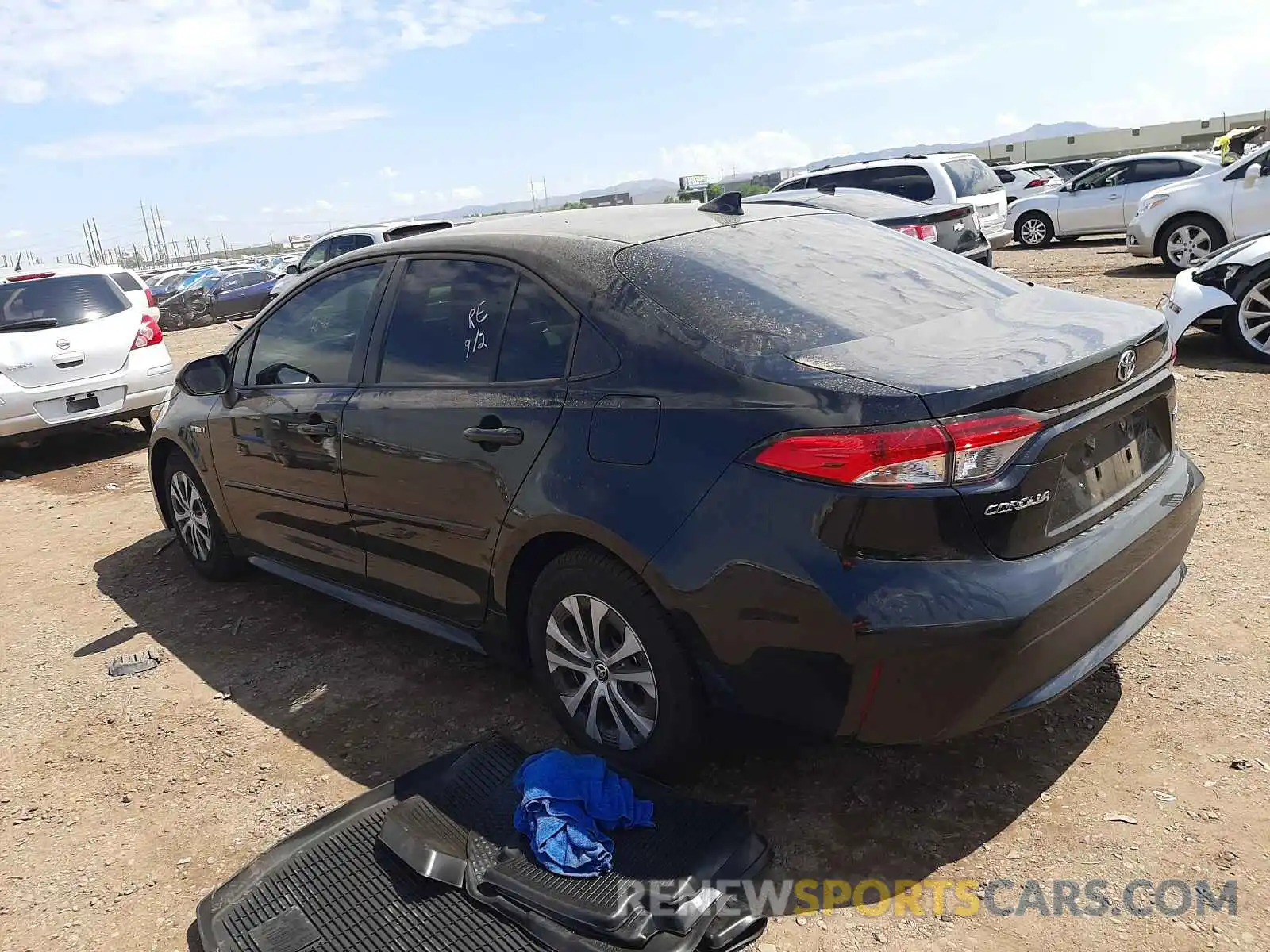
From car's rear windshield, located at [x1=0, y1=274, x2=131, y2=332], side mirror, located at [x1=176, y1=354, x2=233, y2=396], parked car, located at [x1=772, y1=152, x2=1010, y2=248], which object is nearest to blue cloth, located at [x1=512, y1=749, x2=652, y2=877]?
side mirror, located at [x1=176, y1=354, x2=233, y2=396]

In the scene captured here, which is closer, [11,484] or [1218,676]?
[1218,676]

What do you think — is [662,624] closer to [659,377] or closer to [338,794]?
[659,377]

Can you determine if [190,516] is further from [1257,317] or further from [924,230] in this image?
[1257,317]

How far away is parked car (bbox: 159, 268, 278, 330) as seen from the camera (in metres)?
23.6

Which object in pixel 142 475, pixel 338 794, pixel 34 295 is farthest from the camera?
pixel 34 295

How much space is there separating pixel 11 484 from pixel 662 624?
780cm

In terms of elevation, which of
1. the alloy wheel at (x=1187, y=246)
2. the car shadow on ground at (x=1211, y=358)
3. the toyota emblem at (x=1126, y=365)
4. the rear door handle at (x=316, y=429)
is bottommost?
the car shadow on ground at (x=1211, y=358)

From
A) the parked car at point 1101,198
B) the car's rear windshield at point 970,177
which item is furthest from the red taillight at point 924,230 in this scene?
the parked car at point 1101,198

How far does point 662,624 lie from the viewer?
109 inches

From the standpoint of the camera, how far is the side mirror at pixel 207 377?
4617 mm

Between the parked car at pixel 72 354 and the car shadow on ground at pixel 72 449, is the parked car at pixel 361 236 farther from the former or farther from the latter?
the parked car at pixel 72 354

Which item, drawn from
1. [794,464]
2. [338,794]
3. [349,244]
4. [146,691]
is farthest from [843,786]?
[349,244]

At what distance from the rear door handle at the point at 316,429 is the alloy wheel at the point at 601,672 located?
135 centimetres

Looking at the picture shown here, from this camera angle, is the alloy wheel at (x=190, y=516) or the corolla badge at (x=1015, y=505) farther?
the alloy wheel at (x=190, y=516)
